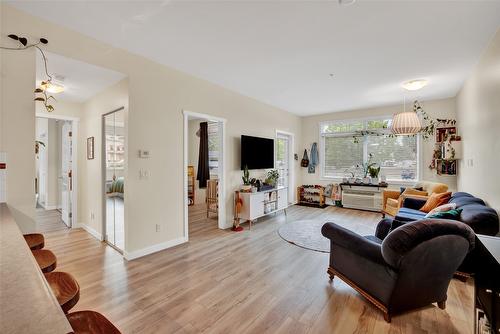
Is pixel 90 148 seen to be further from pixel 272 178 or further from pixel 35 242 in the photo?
pixel 272 178

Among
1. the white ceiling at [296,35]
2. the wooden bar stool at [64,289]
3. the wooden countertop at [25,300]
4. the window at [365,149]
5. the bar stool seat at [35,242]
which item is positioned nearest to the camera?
the wooden countertop at [25,300]

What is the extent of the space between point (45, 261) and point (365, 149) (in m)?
6.48

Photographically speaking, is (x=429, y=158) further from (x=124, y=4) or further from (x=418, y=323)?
(x=124, y=4)

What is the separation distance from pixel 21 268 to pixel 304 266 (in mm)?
2662

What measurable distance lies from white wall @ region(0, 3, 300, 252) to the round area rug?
3.93 ft

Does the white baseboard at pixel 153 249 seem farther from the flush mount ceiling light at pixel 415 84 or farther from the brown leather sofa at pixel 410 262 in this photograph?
the flush mount ceiling light at pixel 415 84

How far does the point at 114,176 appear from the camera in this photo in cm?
343

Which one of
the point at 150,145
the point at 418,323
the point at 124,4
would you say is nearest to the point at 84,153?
the point at 150,145

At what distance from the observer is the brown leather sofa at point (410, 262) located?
1.69 metres

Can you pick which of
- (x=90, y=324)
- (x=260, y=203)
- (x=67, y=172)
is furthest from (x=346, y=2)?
(x=67, y=172)

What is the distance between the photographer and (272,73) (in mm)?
3619

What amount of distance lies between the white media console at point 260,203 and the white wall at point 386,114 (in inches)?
80.7

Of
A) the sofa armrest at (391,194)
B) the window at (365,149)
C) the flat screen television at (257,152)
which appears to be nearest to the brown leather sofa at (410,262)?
the flat screen television at (257,152)

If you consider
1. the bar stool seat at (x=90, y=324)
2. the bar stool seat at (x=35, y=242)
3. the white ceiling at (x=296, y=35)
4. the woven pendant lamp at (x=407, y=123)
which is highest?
A: the white ceiling at (x=296, y=35)
